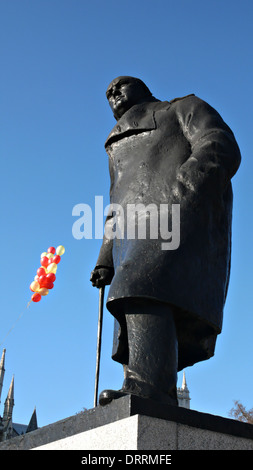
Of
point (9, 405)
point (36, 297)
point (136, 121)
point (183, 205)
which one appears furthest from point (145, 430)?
point (9, 405)

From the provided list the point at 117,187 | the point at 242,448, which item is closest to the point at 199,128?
the point at 117,187

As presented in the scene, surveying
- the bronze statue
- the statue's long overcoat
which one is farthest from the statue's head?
the statue's long overcoat

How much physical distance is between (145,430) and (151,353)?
613 mm

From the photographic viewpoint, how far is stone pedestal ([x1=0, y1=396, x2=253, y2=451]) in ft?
10.0

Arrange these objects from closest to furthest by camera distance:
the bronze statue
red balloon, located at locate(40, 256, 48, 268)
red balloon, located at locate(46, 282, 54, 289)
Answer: the bronze statue
red balloon, located at locate(46, 282, 54, 289)
red balloon, located at locate(40, 256, 48, 268)

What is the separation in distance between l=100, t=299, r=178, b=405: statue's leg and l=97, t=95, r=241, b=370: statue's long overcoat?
0.36ft

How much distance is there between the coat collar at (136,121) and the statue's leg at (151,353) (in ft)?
5.08

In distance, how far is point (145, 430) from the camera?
304 centimetres

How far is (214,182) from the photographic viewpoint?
409 centimetres

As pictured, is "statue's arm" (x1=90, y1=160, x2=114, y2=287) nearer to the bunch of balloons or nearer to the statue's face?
the statue's face

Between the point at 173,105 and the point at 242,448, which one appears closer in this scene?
the point at 242,448
